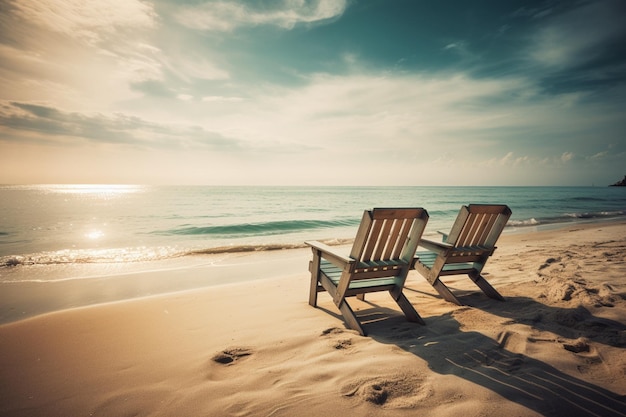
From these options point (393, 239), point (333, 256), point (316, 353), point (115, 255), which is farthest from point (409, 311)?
point (115, 255)

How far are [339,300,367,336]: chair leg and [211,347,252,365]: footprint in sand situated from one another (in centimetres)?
138

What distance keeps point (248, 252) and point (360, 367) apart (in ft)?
28.3

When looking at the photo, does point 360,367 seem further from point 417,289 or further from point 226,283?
point 226,283

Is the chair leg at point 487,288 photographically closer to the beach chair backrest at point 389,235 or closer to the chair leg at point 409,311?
the chair leg at point 409,311

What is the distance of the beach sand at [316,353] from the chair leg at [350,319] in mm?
142

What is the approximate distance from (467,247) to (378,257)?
1972 millimetres

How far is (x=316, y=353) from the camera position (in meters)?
3.16

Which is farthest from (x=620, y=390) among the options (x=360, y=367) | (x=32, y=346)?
(x=32, y=346)

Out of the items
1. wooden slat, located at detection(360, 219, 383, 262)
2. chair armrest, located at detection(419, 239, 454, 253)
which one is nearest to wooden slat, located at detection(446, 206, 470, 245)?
chair armrest, located at detection(419, 239, 454, 253)

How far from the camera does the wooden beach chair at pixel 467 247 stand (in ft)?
Answer: 14.9

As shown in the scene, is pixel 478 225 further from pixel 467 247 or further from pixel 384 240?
pixel 384 240

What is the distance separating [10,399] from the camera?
2.58 metres

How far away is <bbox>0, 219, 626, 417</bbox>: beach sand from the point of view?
2.34 metres

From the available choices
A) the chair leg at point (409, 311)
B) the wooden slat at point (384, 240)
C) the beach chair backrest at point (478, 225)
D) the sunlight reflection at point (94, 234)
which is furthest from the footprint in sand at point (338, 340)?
the sunlight reflection at point (94, 234)
